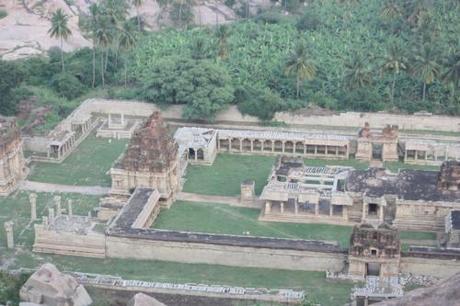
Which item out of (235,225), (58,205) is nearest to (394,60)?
(235,225)

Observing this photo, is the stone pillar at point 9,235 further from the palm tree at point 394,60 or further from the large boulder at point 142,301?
the palm tree at point 394,60

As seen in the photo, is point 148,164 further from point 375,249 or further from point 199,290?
point 375,249

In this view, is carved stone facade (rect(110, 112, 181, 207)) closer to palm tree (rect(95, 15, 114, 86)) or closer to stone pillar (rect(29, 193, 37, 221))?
stone pillar (rect(29, 193, 37, 221))

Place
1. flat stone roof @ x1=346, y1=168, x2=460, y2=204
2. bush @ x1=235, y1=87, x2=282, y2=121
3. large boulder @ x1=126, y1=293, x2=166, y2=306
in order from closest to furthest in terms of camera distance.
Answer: large boulder @ x1=126, y1=293, x2=166, y2=306
flat stone roof @ x1=346, y1=168, x2=460, y2=204
bush @ x1=235, y1=87, x2=282, y2=121

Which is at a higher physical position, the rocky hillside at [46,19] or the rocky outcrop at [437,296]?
the rocky hillside at [46,19]

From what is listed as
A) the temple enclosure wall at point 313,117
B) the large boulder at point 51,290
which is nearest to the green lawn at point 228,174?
the temple enclosure wall at point 313,117

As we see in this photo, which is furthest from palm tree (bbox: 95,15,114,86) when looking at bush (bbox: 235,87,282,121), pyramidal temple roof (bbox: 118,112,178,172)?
pyramidal temple roof (bbox: 118,112,178,172)

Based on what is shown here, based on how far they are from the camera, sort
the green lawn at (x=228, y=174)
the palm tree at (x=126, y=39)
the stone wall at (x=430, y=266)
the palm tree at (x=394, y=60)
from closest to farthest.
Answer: the stone wall at (x=430, y=266) < the green lawn at (x=228, y=174) < the palm tree at (x=394, y=60) < the palm tree at (x=126, y=39)

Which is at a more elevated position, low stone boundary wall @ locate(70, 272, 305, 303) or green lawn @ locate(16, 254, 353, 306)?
low stone boundary wall @ locate(70, 272, 305, 303)

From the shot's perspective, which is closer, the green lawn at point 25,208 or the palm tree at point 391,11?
the green lawn at point 25,208
